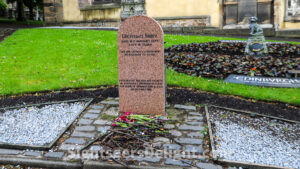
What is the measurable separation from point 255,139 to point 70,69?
613 cm

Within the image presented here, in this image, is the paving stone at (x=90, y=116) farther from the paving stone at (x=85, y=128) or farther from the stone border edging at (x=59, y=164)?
the stone border edging at (x=59, y=164)

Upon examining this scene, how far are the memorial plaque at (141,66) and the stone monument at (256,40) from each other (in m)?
5.94

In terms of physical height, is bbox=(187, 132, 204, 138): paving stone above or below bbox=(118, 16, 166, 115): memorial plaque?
below

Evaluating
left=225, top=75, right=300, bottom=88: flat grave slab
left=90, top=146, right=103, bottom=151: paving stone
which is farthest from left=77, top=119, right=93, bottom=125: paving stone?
left=225, top=75, right=300, bottom=88: flat grave slab

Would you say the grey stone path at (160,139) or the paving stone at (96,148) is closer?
the grey stone path at (160,139)

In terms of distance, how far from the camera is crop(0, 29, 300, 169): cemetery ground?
3570mm

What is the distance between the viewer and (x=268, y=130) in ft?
14.8

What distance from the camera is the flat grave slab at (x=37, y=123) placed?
3998mm

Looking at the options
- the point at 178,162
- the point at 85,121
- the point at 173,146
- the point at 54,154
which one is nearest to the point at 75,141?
the point at 54,154

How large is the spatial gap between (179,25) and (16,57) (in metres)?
11.0

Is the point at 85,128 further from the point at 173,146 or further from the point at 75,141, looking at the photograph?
the point at 173,146

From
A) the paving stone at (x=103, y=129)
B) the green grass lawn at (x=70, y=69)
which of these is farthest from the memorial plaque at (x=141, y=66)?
the green grass lawn at (x=70, y=69)

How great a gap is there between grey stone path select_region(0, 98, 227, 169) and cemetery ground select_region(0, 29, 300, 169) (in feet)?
0.04

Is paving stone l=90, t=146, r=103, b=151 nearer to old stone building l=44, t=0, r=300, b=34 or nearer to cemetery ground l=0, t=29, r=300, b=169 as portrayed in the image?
cemetery ground l=0, t=29, r=300, b=169
